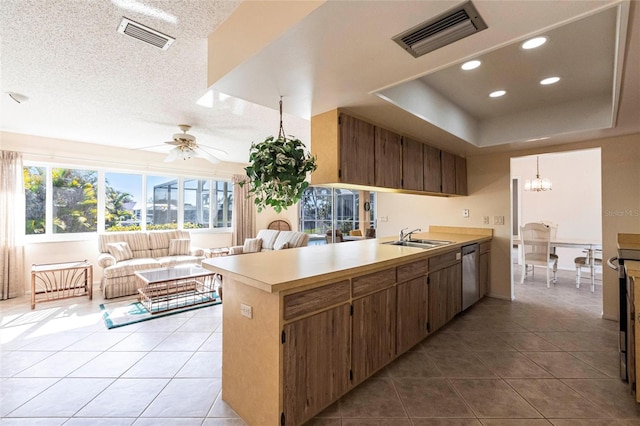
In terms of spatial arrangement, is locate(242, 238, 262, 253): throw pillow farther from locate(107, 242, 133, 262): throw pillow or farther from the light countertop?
the light countertop

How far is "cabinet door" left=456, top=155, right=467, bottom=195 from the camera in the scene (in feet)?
14.1

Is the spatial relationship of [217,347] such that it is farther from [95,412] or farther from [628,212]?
[628,212]

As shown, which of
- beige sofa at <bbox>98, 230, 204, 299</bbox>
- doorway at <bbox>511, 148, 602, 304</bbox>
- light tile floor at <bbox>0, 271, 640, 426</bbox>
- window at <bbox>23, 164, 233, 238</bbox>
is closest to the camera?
light tile floor at <bbox>0, 271, 640, 426</bbox>

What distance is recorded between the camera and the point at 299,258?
2336 millimetres

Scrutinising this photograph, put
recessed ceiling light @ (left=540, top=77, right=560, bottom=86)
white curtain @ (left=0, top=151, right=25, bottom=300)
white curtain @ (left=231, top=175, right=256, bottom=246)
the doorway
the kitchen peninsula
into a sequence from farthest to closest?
white curtain @ (left=231, top=175, right=256, bottom=246), the doorway, white curtain @ (left=0, top=151, right=25, bottom=300), recessed ceiling light @ (left=540, top=77, right=560, bottom=86), the kitchen peninsula

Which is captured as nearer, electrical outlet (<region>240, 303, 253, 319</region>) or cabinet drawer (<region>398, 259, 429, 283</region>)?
electrical outlet (<region>240, 303, 253, 319</region>)

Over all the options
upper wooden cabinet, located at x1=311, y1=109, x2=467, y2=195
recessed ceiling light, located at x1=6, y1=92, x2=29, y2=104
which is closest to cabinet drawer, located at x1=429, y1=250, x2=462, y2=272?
upper wooden cabinet, located at x1=311, y1=109, x2=467, y2=195

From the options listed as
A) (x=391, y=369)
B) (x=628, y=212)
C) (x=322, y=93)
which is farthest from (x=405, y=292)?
(x=628, y=212)

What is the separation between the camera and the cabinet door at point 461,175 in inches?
169

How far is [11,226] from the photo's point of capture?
14.1 ft

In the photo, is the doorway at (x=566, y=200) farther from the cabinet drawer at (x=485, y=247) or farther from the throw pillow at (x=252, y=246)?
the throw pillow at (x=252, y=246)

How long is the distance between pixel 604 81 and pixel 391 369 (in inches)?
128

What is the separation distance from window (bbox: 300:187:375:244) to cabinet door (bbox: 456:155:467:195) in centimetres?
411

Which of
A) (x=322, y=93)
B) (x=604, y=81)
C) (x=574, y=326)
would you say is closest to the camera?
(x=322, y=93)
